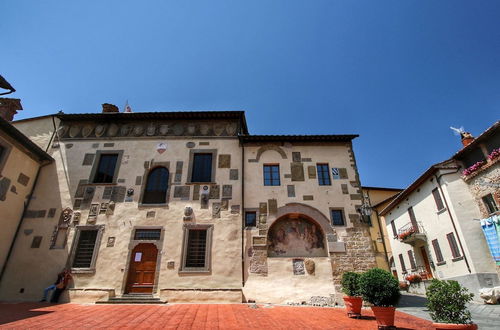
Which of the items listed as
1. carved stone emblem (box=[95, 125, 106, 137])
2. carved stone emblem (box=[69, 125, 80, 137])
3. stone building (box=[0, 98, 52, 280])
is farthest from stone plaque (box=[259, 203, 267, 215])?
carved stone emblem (box=[69, 125, 80, 137])

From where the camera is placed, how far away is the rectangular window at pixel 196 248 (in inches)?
468

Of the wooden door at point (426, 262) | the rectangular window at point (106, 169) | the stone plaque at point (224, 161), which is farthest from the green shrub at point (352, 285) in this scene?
the wooden door at point (426, 262)

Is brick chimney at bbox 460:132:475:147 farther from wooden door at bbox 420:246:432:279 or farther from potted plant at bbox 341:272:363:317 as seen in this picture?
potted plant at bbox 341:272:363:317

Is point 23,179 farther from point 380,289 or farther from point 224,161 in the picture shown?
point 380,289

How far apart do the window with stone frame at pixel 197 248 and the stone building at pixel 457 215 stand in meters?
13.1

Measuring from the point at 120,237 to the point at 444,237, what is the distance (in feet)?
58.6

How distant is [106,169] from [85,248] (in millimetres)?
4027

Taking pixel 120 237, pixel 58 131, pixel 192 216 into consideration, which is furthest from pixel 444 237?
pixel 58 131

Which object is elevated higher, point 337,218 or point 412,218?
point 412,218

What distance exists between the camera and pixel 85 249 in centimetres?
1228

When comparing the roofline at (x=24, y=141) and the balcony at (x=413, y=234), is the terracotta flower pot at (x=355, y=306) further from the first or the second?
the roofline at (x=24, y=141)

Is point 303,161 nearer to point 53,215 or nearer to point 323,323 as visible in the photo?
point 323,323

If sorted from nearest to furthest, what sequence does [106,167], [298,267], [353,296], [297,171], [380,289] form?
1. [380,289]
2. [353,296]
3. [298,267]
4. [297,171]
5. [106,167]

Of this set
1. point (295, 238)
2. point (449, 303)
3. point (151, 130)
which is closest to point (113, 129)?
point (151, 130)
